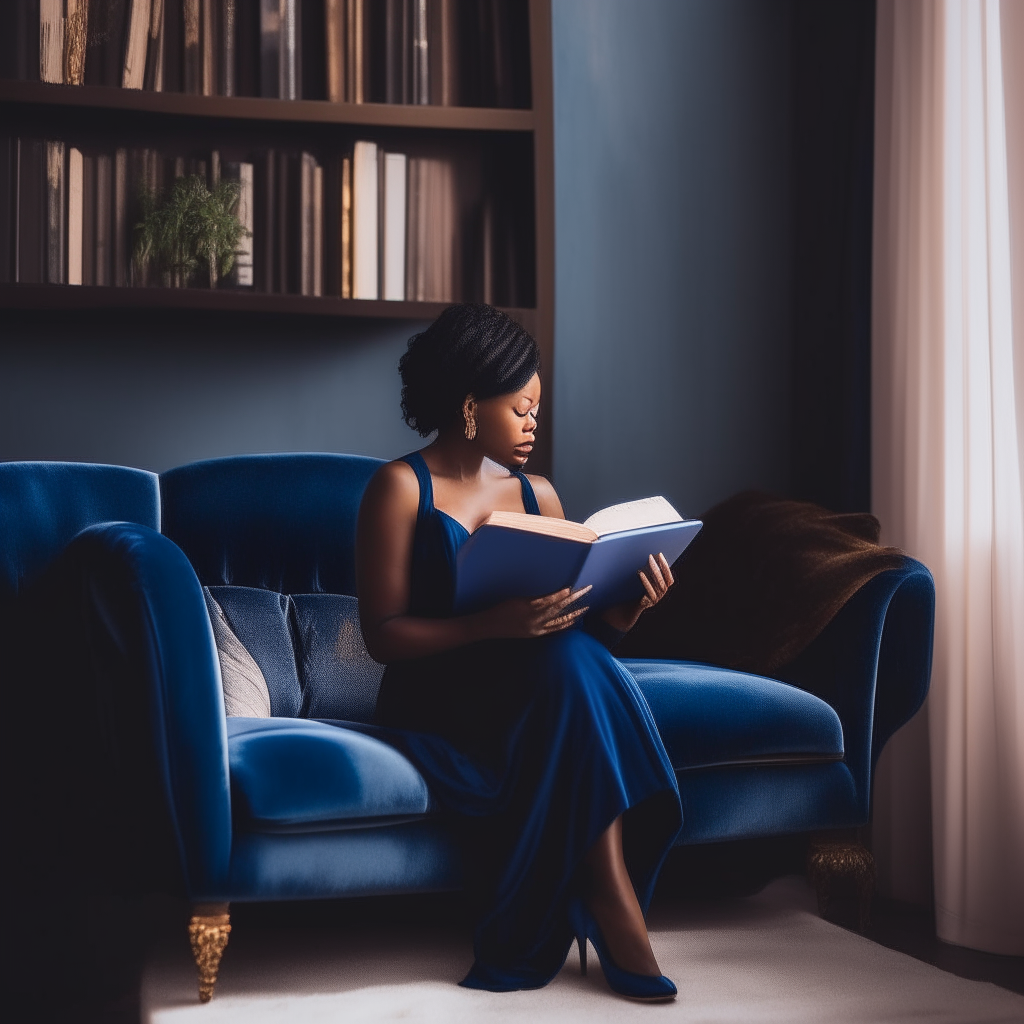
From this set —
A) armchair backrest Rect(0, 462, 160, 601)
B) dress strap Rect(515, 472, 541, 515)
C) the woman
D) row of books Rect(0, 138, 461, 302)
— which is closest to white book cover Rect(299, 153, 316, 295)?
row of books Rect(0, 138, 461, 302)

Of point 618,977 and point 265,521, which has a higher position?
point 265,521

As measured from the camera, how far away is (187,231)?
2.45 m

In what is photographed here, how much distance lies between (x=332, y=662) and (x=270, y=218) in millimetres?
974

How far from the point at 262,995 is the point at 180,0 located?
1930 mm

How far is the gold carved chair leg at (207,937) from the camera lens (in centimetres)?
163

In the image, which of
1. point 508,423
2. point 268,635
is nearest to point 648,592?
point 508,423

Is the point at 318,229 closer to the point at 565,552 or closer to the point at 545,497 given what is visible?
the point at 545,497

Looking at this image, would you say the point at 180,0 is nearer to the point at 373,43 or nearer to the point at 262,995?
the point at 373,43

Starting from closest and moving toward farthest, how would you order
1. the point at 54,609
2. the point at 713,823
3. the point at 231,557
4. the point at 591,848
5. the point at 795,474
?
the point at 591,848 → the point at 713,823 → the point at 54,609 → the point at 231,557 → the point at 795,474

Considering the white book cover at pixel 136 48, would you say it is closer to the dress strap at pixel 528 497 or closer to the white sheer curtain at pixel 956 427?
the dress strap at pixel 528 497

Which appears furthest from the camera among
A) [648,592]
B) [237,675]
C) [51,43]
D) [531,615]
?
[51,43]

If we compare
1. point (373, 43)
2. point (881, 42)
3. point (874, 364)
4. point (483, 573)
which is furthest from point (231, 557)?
point (881, 42)

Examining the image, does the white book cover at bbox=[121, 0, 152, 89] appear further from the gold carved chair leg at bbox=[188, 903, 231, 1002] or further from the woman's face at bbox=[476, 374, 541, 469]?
the gold carved chair leg at bbox=[188, 903, 231, 1002]

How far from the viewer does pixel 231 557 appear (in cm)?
226
